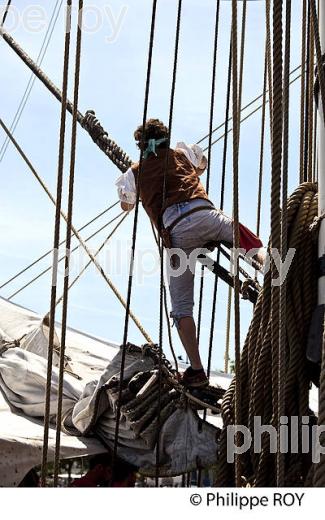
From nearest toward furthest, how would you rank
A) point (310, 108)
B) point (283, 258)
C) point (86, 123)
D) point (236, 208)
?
point (283, 258), point (236, 208), point (310, 108), point (86, 123)

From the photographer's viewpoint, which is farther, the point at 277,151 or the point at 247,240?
the point at 247,240

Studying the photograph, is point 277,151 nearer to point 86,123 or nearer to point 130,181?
point 130,181

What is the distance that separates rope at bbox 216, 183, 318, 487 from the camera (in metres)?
2.53

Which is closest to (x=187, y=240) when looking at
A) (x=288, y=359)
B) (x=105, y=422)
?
Answer: (x=105, y=422)

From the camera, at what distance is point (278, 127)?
7.91ft

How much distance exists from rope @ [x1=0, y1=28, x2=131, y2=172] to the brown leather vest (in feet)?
1.80

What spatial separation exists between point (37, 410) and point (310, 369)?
4.69 ft

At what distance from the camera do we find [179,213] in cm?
359

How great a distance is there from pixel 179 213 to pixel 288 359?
116cm

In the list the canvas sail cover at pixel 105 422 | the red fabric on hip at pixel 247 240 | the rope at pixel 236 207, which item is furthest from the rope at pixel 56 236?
the red fabric on hip at pixel 247 240

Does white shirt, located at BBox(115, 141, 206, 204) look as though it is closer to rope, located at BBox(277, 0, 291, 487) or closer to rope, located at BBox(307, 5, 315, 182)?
rope, located at BBox(307, 5, 315, 182)

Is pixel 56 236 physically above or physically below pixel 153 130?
below
